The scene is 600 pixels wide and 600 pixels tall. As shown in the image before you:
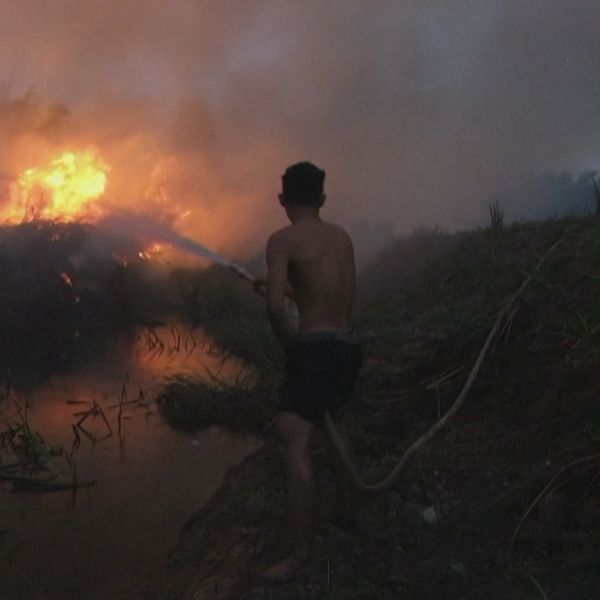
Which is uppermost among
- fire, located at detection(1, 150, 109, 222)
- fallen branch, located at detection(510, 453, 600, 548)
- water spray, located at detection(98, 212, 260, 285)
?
fire, located at detection(1, 150, 109, 222)

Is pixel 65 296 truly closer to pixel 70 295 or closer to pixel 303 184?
pixel 70 295

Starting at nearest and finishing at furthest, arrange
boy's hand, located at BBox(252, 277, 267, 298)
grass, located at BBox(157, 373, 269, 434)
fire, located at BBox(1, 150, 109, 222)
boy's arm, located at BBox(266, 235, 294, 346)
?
1. boy's arm, located at BBox(266, 235, 294, 346)
2. boy's hand, located at BBox(252, 277, 267, 298)
3. grass, located at BBox(157, 373, 269, 434)
4. fire, located at BBox(1, 150, 109, 222)

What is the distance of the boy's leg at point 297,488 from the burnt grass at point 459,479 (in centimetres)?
9

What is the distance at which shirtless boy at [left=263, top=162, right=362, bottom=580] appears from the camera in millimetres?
3715

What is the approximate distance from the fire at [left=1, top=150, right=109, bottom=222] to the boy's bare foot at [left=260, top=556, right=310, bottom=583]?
29.7ft

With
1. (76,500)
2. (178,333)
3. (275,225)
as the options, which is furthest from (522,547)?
(275,225)

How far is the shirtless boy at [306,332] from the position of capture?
3.71 m

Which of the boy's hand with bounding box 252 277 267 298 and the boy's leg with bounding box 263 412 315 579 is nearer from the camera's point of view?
the boy's leg with bounding box 263 412 315 579

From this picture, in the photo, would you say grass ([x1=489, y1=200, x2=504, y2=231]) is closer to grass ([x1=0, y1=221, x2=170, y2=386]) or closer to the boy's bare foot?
grass ([x1=0, y1=221, x2=170, y2=386])

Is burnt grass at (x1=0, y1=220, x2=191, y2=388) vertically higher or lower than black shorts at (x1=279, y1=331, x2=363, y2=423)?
higher

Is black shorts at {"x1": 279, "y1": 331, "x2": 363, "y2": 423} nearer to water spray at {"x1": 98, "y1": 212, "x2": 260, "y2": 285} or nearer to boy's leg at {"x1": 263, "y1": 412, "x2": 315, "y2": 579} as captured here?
boy's leg at {"x1": 263, "y1": 412, "x2": 315, "y2": 579}

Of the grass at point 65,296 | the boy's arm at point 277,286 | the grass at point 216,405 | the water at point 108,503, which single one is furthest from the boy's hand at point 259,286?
the grass at point 65,296

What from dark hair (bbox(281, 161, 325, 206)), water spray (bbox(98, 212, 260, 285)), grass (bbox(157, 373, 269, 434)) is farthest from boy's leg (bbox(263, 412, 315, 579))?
grass (bbox(157, 373, 269, 434))

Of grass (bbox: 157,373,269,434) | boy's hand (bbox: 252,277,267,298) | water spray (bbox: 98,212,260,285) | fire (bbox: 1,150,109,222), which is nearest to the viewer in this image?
boy's hand (bbox: 252,277,267,298)
